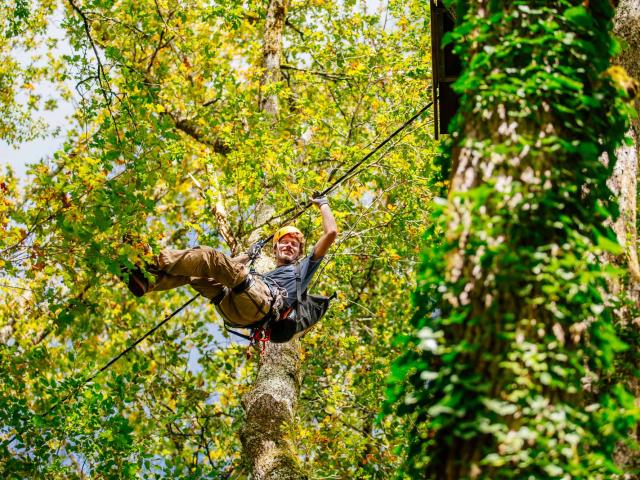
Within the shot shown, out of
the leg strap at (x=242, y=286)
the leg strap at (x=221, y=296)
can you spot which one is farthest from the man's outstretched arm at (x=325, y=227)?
the leg strap at (x=221, y=296)

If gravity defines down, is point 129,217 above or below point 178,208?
below

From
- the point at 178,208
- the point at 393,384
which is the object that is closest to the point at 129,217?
the point at 393,384

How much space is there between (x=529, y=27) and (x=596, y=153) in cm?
56

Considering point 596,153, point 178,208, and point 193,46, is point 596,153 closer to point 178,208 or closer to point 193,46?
point 193,46

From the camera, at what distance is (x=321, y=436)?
8289 mm

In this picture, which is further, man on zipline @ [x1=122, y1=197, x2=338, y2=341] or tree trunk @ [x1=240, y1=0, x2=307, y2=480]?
tree trunk @ [x1=240, y1=0, x2=307, y2=480]

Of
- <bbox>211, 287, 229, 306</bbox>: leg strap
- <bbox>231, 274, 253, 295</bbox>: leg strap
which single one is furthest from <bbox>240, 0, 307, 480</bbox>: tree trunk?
<bbox>231, 274, 253, 295</bbox>: leg strap

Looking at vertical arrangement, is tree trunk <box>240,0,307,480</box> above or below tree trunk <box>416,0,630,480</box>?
above

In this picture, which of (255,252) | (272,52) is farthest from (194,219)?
(255,252)

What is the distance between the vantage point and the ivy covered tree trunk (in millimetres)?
2375

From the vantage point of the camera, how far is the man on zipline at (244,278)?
518 cm

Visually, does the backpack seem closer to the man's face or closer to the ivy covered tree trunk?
the man's face

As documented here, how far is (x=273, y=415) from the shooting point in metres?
6.61

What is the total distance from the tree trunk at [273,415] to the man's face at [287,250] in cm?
118
